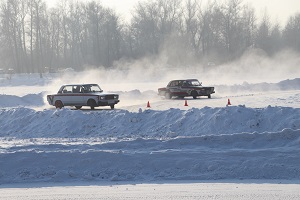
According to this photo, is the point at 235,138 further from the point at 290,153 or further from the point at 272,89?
the point at 272,89

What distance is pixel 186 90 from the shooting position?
36.8 m

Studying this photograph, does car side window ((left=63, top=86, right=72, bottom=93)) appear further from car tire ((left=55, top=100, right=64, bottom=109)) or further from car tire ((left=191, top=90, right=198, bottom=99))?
car tire ((left=191, top=90, right=198, bottom=99))

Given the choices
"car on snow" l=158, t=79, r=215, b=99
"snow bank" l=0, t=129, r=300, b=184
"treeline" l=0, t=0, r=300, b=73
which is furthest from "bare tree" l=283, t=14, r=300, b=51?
"snow bank" l=0, t=129, r=300, b=184

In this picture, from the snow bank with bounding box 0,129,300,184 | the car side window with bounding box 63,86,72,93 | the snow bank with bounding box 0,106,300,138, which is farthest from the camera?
the car side window with bounding box 63,86,72,93

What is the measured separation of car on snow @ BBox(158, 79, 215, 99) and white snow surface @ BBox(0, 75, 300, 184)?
46.3 ft

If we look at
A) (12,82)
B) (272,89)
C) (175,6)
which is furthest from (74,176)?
(175,6)

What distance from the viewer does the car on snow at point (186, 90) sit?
1432 inches

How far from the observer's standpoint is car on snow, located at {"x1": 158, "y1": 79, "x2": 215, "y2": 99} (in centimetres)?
3638

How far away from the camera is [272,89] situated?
44469 mm

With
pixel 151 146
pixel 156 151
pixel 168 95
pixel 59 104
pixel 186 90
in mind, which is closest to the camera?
pixel 156 151

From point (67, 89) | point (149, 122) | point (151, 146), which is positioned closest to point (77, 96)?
point (67, 89)

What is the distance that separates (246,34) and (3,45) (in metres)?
49.0

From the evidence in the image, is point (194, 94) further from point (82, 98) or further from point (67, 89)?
point (67, 89)

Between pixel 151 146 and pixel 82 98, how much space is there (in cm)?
1452
